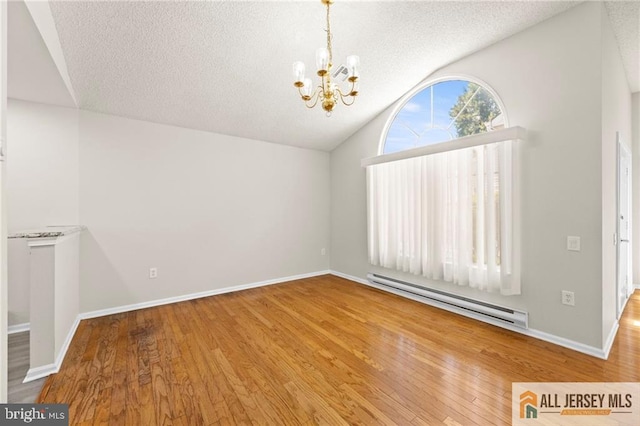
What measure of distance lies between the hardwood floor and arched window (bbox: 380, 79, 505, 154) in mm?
2239

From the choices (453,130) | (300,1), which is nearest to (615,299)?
(453,130)

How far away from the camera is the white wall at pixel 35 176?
8.85 feet

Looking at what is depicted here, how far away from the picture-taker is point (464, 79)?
3.09 meters

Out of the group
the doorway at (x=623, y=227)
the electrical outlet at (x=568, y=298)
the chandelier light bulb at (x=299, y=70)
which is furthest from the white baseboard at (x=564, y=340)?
the chandelier light bulb at (x=299, y=70)

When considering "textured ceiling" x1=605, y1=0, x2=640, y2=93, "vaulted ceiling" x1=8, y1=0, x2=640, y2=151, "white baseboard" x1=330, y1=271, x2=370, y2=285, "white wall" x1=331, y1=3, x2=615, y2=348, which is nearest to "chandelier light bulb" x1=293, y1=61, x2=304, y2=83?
"vaulted ceiling" x1=8, y1=0, x2=640, y2=151

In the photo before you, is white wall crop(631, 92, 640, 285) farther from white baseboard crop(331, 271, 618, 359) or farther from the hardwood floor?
white baseboard crop(331, 271, 618, 359)

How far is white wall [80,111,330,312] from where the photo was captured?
120 inches

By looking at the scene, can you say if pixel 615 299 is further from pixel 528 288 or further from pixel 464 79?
pixel 464 79

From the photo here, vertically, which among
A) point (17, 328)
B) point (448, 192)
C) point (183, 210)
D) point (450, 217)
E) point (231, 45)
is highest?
point (231, 45)

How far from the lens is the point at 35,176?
2785 millimetres

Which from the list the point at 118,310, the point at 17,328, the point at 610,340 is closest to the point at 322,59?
the point at 610,340

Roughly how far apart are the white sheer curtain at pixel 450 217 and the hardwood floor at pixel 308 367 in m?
0.59

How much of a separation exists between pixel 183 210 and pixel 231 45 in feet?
7.18

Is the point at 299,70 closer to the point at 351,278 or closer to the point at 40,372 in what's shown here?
the point at 40,372
